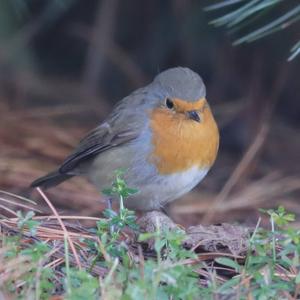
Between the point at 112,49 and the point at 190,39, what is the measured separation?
0.89 metres

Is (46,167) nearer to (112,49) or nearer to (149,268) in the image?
(112,49)

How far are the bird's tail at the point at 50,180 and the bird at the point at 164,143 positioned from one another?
17.8 inches

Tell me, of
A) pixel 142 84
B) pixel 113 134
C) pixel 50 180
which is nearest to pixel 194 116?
pixel 113 134

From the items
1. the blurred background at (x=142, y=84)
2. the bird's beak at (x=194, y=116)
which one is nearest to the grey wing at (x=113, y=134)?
the bird's beak at (x=194, y=116)

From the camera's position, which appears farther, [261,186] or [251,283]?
[261,186]

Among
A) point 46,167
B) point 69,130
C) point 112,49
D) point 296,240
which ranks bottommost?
point 296,240

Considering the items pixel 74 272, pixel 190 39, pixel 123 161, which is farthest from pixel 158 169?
pixel 190 39

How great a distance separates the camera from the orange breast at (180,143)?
516 cm

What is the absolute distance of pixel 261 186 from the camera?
6.59 m

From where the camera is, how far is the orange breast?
5.16m

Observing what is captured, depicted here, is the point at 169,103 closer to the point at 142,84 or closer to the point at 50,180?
the point at 50,180

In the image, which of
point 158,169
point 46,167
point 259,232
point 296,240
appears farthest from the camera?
point 46,167

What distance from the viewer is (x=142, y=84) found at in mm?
7859

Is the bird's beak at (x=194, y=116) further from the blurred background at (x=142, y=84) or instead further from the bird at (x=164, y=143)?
the blurred background at (x=142, y=84)
